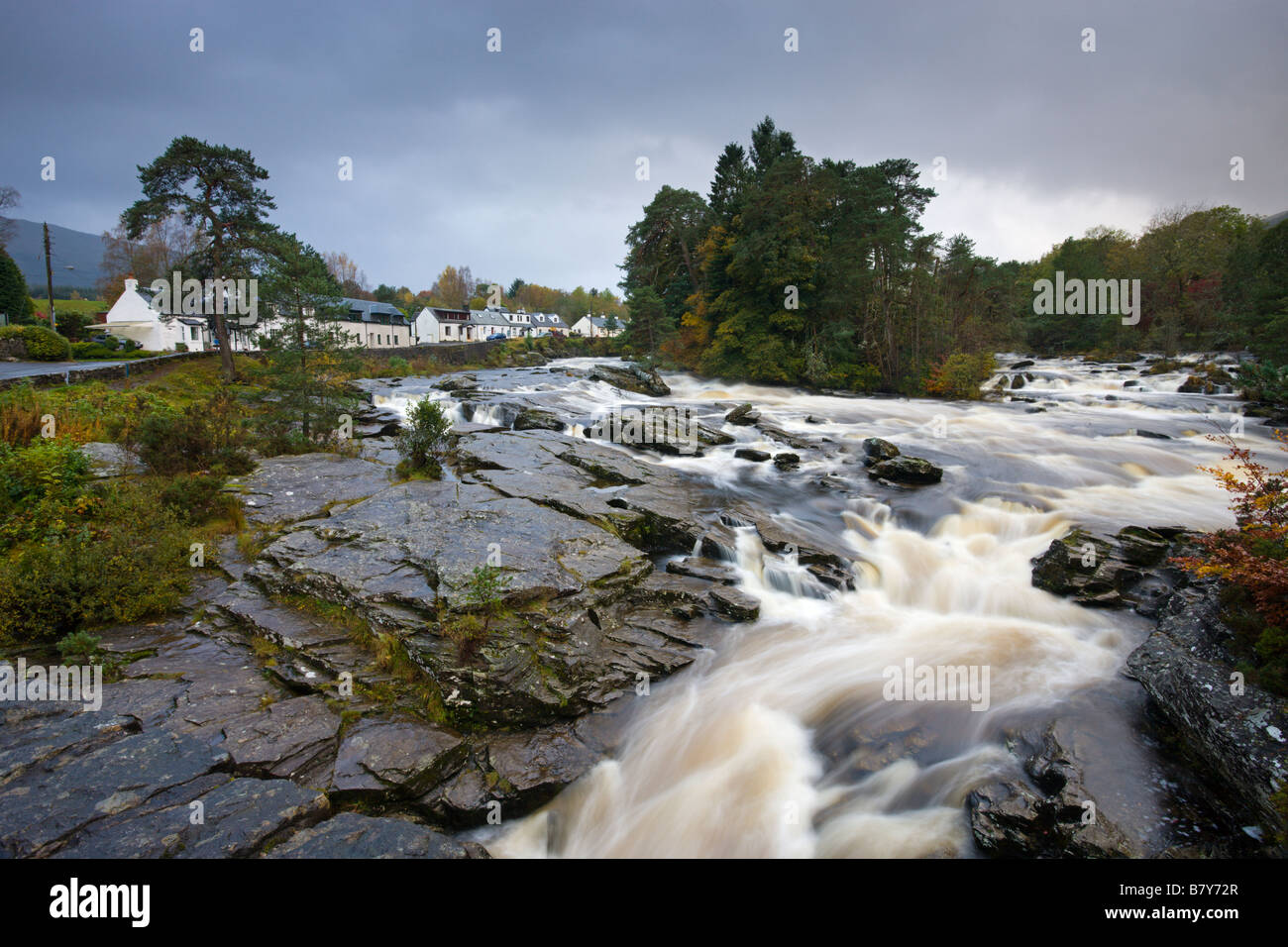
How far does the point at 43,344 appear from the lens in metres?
26.8

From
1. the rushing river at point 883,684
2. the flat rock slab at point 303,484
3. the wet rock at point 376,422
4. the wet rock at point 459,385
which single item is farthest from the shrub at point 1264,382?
the wet rock at point 459,385

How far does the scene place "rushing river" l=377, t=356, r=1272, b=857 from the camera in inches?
219

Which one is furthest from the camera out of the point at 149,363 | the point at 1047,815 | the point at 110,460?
the point at 149,363

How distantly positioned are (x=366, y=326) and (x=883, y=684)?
73.3 meters

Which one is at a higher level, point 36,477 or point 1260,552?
point 36,477

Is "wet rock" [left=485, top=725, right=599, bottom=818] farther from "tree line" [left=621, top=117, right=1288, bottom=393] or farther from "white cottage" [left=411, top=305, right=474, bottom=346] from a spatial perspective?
"white cottage" [left=411, top=305, right=474, bottom=346]

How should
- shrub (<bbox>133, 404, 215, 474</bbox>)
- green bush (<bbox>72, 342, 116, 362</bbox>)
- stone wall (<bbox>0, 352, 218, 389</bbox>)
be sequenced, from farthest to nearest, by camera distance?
green bush (<bbox>72, 342, 116, 362</bbox>) → stone wall (<bbox>0, 352, 218, 389</bbox>) → shrub (<bbox>133, 404, 215, 474</bbox>)

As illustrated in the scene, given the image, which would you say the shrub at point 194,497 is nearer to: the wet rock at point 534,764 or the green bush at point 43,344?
the wet rock at point 534,764

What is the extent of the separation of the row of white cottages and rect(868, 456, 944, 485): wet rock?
14.2 meters

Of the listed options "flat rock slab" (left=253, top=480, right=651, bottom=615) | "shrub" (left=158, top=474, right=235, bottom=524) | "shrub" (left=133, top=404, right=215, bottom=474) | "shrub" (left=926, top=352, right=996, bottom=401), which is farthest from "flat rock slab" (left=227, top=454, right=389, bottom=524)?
"shrub" (left=926, top=352, right=996, bottom=401)

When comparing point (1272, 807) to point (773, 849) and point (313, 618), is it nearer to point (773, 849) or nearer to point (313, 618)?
point (773, 849)

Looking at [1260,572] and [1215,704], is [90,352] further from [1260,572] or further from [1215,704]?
[1260,572]

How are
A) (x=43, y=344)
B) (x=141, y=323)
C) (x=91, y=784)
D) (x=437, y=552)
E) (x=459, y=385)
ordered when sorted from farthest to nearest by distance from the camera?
(x=141, y=323) < (x=459, y=385) < (x=43, y=344) < (x=437, y=552) < (x=91, y=784)

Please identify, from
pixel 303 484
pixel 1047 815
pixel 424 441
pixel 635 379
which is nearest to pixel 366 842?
pixel 1047 815
